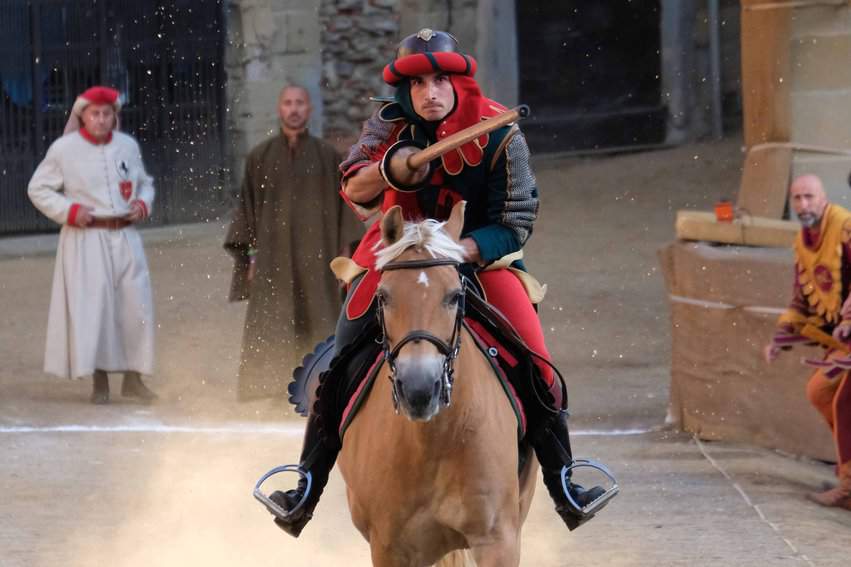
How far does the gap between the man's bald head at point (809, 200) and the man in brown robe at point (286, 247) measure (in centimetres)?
377

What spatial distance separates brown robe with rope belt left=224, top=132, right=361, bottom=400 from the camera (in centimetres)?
1140

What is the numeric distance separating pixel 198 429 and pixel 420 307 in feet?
20.2

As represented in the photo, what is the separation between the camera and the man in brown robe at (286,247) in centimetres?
1140

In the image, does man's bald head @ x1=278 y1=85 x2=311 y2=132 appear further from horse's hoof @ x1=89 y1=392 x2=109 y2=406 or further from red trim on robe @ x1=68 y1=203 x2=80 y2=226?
horse's hoof @ x1=89 y1=392 x2=109 y2=406

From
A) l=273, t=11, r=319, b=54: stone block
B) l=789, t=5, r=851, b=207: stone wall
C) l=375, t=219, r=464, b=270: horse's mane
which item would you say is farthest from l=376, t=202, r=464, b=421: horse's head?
l=273, t=11, r=319, b=54: stone block

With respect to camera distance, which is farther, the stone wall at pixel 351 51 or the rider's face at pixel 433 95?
the stone wall at pixel 351 51

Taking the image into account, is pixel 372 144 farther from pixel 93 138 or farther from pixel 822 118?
pixel 93 138

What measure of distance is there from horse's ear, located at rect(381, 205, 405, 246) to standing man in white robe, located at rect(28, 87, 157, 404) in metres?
6.96

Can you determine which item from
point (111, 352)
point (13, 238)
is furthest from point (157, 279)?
Answer: point (111, 352)

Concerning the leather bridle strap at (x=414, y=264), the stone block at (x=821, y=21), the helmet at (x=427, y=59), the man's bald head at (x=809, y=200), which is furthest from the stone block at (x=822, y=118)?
the leather bridle strap at (x=414, y=264)

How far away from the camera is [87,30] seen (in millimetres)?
19531

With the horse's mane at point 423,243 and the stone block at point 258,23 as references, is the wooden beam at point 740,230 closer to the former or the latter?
the horse's mane at point 423,243

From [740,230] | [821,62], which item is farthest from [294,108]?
[821,62]

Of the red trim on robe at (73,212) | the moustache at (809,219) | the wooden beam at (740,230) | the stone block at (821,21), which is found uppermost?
the stone block at (821,21)
